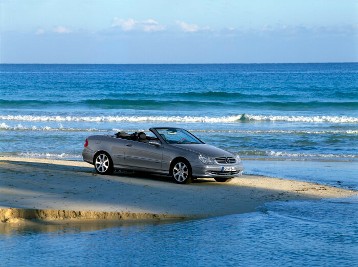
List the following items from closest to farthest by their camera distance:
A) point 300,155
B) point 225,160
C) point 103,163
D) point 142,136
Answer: point 225,160
point 142,136
point 103,163
point 300,155

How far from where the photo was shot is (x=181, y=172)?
19.6 m

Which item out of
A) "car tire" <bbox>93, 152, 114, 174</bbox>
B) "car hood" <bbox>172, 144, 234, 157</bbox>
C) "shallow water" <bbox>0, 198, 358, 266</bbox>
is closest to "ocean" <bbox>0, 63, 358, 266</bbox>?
"shallow water" <bbox>0, 198, 358, 266</bbox>

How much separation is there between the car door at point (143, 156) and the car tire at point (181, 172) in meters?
0.41

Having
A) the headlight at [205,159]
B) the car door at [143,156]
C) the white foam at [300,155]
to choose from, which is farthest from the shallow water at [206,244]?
the white foam at [300,155]

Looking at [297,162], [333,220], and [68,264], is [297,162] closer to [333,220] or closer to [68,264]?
[333,220]

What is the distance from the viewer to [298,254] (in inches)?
469

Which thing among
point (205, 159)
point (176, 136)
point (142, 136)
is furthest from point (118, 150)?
point (205, 159)

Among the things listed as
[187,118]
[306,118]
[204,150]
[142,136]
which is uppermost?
[306,118]

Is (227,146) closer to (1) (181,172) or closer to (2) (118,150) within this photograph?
(2) (118,150)

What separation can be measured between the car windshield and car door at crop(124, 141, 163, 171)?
46 cm

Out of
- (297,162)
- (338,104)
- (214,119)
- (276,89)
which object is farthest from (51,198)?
(276,89)

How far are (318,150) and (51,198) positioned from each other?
15595 mm

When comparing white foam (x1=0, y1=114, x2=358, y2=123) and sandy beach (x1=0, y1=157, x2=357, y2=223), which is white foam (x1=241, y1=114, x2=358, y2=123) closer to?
white foam (x1=0, y1=114, x2=358, y2=123)

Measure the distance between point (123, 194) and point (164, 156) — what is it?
2812 mm
